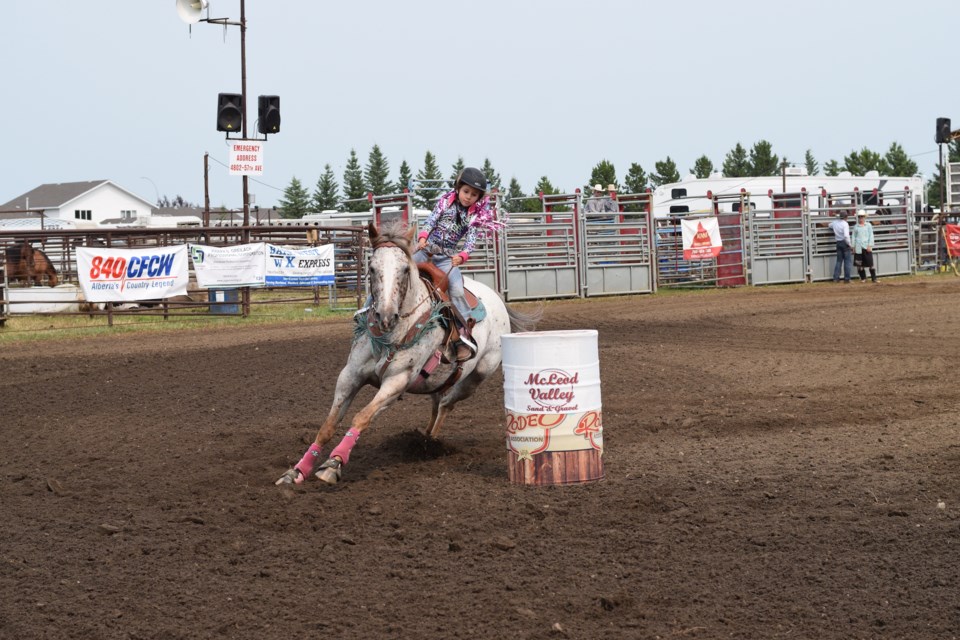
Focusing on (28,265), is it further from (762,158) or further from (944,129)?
(762,158)

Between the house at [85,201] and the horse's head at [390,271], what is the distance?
90.8 meters

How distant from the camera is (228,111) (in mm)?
22000

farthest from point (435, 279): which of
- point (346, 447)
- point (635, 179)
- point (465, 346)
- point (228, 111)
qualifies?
point (635, 179)

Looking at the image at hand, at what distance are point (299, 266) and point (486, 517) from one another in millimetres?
15665

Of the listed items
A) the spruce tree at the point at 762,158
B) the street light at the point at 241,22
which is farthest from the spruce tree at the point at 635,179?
the street light at the point at 241,22

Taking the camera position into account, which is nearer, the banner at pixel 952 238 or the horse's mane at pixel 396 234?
the horse's mane at pixel 396 234

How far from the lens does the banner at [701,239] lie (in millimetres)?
28516

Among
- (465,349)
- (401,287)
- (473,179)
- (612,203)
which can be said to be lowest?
(465,349)

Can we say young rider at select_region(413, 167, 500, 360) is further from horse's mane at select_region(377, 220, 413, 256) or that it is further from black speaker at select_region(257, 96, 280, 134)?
black speaker at select_region(257, 96, 280, 134)

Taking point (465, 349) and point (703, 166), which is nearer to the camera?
point (465, 349)

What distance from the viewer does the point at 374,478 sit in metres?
7.50

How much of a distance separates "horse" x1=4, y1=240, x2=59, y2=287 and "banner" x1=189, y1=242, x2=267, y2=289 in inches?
145

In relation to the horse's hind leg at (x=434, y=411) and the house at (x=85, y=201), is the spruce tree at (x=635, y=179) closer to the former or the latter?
the house at (x=85, y=201)

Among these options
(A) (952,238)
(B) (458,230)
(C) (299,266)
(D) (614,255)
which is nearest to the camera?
(B) (458,230)
